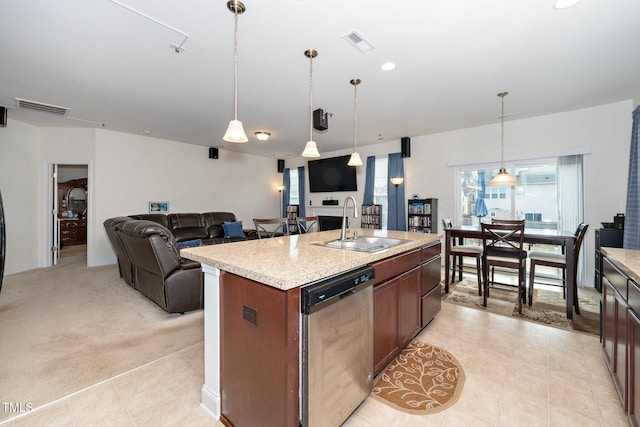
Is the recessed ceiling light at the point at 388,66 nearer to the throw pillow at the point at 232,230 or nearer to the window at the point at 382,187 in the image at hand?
the window at the point at 382,187

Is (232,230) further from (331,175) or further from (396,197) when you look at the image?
(396,197)

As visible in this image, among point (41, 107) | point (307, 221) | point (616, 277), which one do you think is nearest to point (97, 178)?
point (41, 107)

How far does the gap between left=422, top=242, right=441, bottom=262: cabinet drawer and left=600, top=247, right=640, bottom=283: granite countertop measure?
46.1 inches

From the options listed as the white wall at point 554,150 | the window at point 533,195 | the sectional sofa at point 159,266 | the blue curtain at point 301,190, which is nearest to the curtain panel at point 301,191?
the blue curtain at point 301,190

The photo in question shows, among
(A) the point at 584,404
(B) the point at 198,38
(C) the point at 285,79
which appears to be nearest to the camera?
(A) the point at 584,404

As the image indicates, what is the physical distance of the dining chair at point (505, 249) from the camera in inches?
117

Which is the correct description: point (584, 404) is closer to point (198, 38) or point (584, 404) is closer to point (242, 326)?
point (242, 326)

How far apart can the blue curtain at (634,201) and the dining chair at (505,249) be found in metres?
0.89

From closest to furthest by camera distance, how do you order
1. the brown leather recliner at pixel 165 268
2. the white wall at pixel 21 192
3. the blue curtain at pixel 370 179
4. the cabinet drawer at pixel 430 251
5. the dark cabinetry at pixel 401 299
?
the dark cabinetry at pixel 401 299 → the cabinet drawer at pixel 430 251 → the brown leather recliner at pixel 165 268 → the white wall at pixel 21 192 → the blue curtain at pixel 370 179

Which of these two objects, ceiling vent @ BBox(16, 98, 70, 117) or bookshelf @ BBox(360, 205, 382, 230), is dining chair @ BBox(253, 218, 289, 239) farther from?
ceiling vent @ BBox(16, 98, 70, 117)

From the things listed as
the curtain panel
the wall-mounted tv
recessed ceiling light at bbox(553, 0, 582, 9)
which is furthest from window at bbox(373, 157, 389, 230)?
recessed ceiling light at bbox(553, 0, 582, 9)

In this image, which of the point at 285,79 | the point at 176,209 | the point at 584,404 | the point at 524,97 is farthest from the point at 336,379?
the point at 176,209

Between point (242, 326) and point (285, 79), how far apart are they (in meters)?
2.70

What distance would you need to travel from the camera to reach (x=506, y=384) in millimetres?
1821
